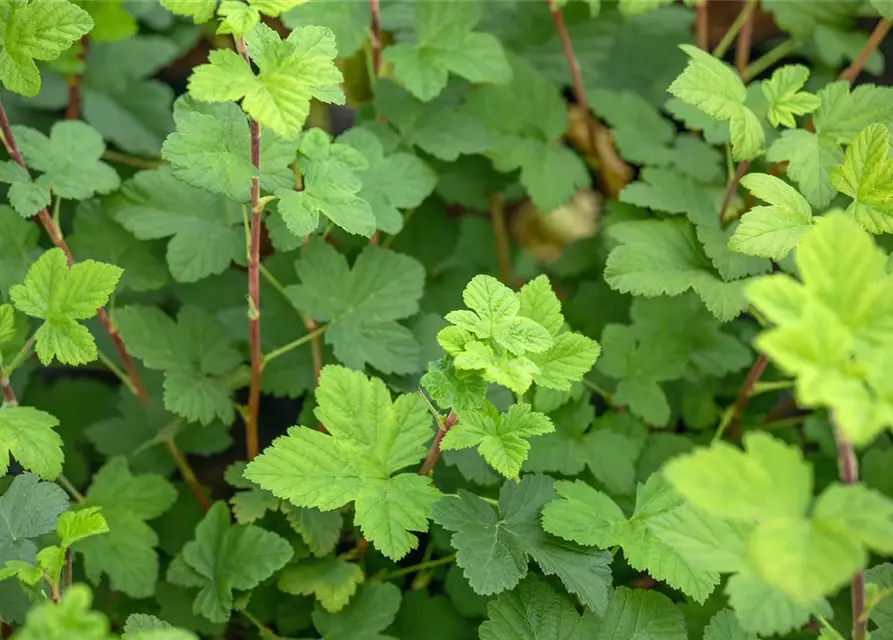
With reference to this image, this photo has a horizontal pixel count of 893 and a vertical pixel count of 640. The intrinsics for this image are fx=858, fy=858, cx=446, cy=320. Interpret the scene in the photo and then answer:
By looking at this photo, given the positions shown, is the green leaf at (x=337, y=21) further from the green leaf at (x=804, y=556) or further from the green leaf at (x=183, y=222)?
the green leaf at (x=804, y=556)

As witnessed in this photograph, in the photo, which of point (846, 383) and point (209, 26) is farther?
point (209, 26)

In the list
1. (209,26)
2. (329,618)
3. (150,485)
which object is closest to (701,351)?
(329,618)

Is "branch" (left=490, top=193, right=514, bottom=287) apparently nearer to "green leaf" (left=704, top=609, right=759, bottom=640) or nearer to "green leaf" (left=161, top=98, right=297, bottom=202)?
"green leaf" (left=161, top=98, right=297, bottom=202)

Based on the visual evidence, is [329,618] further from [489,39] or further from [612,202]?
[489,39]

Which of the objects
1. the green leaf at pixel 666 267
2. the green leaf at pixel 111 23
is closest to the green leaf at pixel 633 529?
the green leaf at pixel 666 267

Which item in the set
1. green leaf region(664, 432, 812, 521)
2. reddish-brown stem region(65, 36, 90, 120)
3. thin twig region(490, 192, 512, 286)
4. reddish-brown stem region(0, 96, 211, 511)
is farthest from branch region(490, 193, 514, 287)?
green leaf region(664, 432, 812, 521)

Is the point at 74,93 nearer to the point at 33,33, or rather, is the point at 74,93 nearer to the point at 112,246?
the point at 112,246
